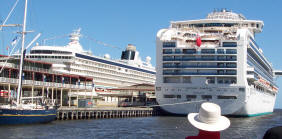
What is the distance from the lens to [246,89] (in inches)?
2084

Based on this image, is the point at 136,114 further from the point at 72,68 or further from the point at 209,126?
the point at 209,126

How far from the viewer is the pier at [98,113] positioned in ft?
165

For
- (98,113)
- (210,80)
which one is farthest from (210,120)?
(98,113)

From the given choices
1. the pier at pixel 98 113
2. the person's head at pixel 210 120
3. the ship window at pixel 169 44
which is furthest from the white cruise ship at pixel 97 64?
the person's head at pixel 210 120

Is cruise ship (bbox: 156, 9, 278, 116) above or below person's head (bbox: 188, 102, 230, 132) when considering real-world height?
above

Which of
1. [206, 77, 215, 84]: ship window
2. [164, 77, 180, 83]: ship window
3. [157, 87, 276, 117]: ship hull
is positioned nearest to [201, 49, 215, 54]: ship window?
[206, 77, 215, 84]: ship window

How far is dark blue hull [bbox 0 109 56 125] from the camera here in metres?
36.8

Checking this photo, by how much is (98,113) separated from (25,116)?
19596 millimetres

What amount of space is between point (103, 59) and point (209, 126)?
296 feet

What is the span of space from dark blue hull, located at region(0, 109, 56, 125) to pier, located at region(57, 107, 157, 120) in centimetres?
743

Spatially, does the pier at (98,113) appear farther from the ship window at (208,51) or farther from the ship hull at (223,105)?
the ship window at (208,51)

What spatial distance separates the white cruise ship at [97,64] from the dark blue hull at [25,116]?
39893 mm

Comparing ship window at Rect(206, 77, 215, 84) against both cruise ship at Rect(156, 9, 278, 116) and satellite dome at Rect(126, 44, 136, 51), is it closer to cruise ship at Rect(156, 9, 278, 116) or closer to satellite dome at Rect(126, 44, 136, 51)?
cruise ship at Rect(156, 9, 278, 116)

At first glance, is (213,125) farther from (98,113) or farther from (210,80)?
(98,113)
